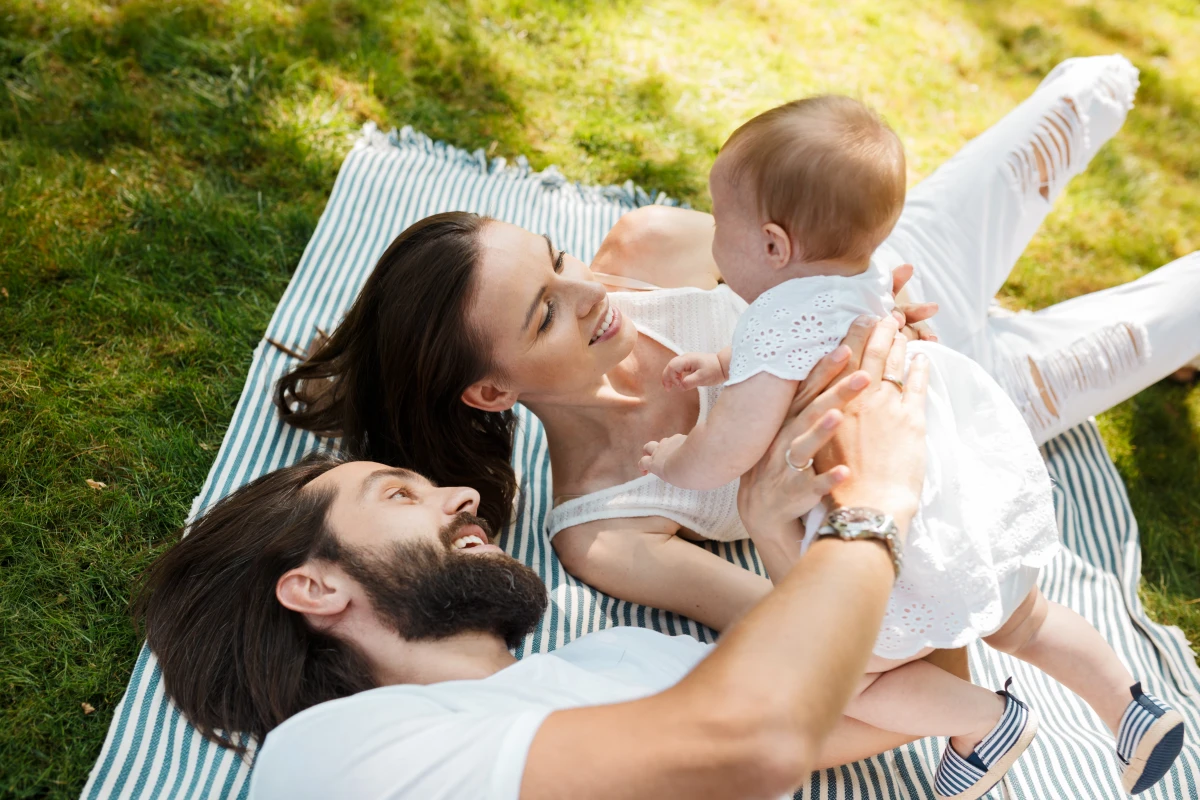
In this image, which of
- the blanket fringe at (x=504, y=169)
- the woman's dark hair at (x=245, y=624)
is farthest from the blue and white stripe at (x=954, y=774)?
the blanket fringe at (x=504, y=169)

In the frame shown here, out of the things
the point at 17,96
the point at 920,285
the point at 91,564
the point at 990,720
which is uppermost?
the point at 920,285

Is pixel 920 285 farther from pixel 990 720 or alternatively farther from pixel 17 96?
pixel 17 96

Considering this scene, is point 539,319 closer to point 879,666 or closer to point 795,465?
point 795,465

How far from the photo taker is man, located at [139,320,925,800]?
5.67 feet

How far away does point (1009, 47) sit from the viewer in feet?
21.7

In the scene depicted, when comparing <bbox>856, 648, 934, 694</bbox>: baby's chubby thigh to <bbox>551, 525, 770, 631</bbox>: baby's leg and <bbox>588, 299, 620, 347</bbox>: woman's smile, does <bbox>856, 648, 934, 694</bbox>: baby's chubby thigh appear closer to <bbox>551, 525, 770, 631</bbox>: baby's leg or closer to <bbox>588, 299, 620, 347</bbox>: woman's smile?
<bbox>551, 525, 770, 631</bbox>: baby's leg

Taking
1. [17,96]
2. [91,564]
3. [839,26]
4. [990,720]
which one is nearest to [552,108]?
[839,26]

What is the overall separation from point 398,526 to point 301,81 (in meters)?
3.56

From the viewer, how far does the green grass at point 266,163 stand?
10.4 feet

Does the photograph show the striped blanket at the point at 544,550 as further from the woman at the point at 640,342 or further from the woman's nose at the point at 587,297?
the woman's nose at the point at 587,297

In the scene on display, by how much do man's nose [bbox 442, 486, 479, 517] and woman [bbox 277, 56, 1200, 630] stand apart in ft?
1.62

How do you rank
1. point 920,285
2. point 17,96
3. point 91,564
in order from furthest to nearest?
point 17,96, point 920,285, point 91,564

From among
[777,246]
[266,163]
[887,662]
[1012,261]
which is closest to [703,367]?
[777,246]

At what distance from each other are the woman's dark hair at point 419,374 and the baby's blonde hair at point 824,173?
1058 mm
